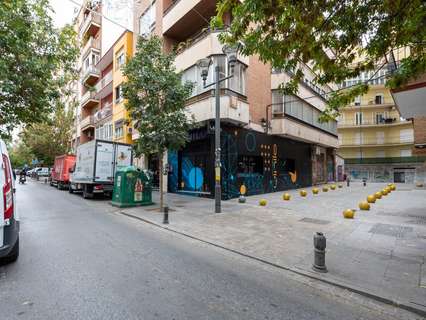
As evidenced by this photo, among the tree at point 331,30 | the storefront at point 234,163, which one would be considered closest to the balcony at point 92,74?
the storefront at point 234,163

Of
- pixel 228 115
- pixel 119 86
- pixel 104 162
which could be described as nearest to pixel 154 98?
pixel 228 115

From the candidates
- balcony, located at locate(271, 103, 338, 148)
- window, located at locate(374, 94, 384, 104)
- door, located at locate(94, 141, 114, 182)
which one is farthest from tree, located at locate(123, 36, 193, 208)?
window, located at locate(374, 94, 384, 104)

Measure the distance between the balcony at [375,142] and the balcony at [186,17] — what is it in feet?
115

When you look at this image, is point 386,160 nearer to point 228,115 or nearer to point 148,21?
point 228,115

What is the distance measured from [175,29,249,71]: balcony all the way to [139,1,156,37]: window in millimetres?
5107

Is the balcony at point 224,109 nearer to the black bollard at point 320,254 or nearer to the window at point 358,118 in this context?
the black bollard at point 320,254

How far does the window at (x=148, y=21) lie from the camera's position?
63.2ft

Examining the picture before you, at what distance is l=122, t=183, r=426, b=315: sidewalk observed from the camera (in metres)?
4.15

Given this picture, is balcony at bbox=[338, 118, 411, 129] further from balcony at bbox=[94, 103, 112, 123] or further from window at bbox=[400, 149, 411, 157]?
balcony at bbox=[94, 103, 112, 123]

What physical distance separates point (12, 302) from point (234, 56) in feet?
28.5

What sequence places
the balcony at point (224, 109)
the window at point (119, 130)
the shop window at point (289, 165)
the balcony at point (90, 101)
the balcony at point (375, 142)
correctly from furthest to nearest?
1. the balcony at point (375, 142)
2. the balcony at point (90, 101)
3. the window at point (119, 130)
4. the shop window at point (289, 165)
5. the balcony at point (224, 109)

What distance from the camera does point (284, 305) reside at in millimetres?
3475

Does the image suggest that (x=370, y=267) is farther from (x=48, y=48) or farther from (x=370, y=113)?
(x=370, y=113)

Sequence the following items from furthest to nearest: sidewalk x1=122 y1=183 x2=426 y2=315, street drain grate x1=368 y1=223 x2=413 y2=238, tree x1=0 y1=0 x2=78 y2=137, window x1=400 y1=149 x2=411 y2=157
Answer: window x1=400 y1=149 x2=411 y2=157, tree x1=0 y1=0 x2=78 y2=137, street drain grate x1=368 y1=223 x2=413 y2=238, sidewalk x1=122 y1=183 x2=426 y2=315
